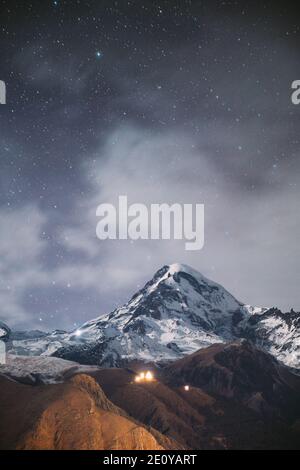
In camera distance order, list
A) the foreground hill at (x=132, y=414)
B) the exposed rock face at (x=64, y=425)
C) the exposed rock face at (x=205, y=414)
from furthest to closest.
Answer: the exposed rock face at (x=205, y=414), the foreground hill at (x=132, y=414), the exposed rock face at (x=64, y=425)

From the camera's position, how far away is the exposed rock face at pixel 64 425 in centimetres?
5138

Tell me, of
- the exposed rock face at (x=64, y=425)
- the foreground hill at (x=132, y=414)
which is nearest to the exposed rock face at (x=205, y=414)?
the foreground hill at (x=132, y=414)

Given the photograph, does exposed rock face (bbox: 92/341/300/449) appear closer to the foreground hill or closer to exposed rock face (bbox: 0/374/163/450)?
the foreground hill

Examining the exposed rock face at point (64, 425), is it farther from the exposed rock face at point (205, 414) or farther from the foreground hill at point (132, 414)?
the exposed rock face at point (205, 414)

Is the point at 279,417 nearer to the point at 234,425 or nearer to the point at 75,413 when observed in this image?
the point at 234,425

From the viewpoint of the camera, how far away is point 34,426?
52875mm

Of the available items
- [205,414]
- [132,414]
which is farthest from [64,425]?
[205,414]

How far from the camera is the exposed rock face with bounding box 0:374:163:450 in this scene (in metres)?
51.4

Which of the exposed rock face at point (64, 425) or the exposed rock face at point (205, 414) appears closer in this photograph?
the exposed rock face at point (64, 425)

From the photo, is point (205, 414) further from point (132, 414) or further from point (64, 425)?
point (64, 425)

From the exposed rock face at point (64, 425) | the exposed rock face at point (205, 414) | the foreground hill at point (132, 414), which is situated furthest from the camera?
the exposed rock face at point (205, 414)

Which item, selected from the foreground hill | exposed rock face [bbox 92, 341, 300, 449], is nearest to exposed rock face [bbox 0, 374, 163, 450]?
the foreground hill
